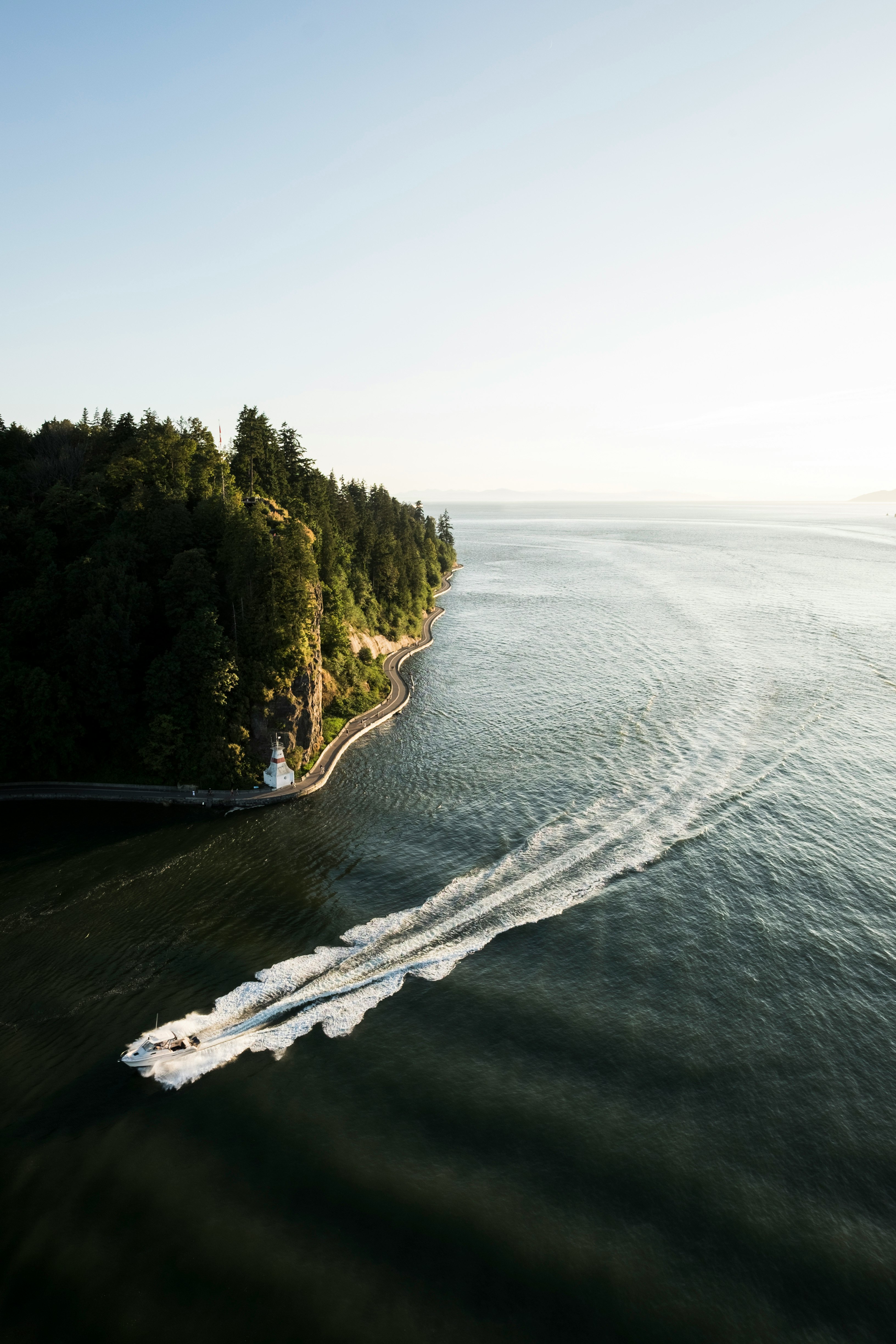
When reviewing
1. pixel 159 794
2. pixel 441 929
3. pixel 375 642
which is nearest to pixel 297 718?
pixel 159 794

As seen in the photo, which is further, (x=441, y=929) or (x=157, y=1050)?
(x=441, y=929)

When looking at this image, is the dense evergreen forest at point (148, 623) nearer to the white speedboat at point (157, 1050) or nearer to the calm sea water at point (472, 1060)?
the calm sea water at point (472, 1060)

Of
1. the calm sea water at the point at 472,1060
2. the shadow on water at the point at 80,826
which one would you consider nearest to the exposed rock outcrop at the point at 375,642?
the calm sea water at the point at 472,1060

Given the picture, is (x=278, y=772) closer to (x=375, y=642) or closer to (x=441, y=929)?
(x=441, y=929)

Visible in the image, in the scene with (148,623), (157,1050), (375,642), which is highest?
(148,623)

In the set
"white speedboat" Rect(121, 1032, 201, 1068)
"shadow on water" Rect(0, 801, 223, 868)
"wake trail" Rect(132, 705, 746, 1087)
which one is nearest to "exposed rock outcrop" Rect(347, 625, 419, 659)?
"shadow on water" Rect(0, 801, 223, 868)

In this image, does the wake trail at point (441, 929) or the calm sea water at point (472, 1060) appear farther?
the wake trail at point (441, 929)

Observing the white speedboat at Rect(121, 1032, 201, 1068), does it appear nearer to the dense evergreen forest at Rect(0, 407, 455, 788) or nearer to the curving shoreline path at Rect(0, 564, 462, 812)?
the curving shoreline path at Rect(0, 564, 462, 812)
